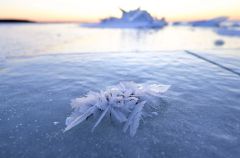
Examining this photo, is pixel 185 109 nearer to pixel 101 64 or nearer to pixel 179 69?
pixel 179 69

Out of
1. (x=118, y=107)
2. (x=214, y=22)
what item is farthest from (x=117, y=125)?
(x=214, y=22)

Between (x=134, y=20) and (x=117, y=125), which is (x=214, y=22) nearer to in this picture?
(x=134, y=20)

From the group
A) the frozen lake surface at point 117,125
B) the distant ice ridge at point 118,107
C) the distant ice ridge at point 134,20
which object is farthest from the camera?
the distant ice ridge at point 134,20

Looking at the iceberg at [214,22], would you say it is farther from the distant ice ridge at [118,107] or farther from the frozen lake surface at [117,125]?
the distant ice ridge at [118,107]

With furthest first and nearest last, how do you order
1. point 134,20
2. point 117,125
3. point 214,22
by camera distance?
point 134,20, point 214,22, point 117,125

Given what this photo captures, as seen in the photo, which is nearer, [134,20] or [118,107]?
[118,107]

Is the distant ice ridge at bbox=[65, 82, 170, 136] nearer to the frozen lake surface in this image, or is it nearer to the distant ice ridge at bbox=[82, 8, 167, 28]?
the frozen lake surface

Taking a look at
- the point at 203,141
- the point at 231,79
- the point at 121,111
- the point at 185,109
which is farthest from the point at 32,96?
the point at 231,79

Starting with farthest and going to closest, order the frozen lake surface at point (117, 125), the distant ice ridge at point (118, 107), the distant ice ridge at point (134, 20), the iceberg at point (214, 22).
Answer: the distant ice ridge at point (134, 20), the iceberg at point (214, 22), the distant ice ridge at point (118, 107), the frozen lake surface at point (117, 125)

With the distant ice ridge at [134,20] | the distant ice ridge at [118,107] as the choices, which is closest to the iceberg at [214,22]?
the distant ice ridge at [134,20]
